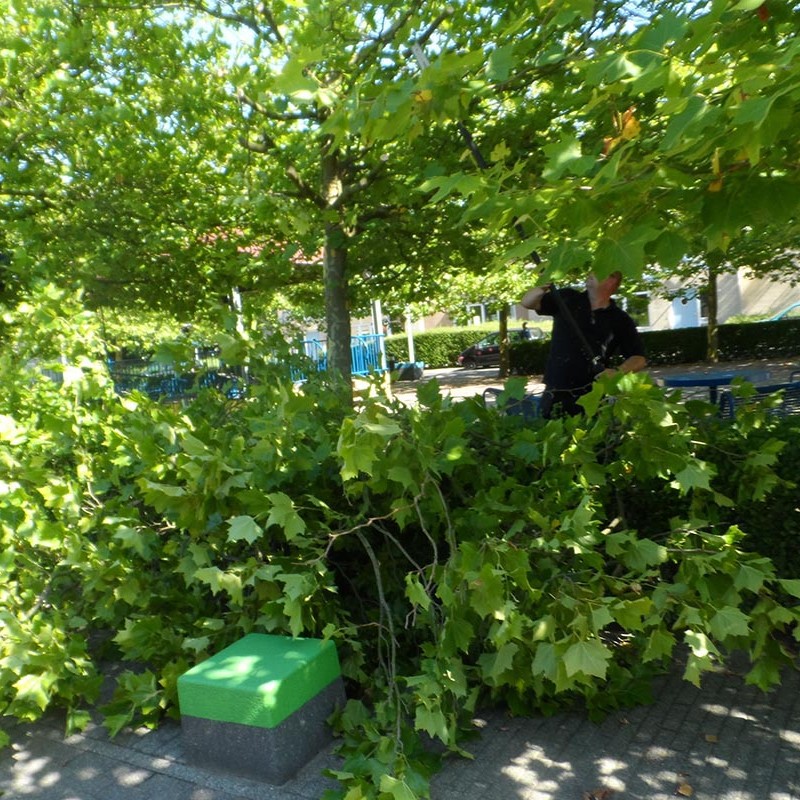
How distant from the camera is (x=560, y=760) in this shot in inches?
141

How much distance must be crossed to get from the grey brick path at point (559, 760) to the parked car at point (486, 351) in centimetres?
2949

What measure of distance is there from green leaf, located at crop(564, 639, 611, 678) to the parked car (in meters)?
30.3

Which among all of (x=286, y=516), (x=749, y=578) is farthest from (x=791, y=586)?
(x=286, y=516)

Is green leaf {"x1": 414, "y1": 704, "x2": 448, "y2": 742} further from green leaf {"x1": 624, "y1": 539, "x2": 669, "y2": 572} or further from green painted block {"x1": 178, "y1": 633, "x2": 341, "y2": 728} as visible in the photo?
green leaf {"x1": 624, "y1": 539, "x2": 669, "y2": 572}

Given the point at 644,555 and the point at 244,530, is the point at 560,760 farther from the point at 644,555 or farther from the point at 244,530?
the point at 244,530

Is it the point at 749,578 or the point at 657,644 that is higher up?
the point at 749,578

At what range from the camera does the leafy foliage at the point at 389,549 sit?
3.32 m

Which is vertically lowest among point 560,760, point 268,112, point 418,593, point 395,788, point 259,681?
point 560,760

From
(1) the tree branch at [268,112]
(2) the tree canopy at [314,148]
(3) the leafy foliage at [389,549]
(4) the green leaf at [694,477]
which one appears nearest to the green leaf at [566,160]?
(2) the tree canopy at [314,148]

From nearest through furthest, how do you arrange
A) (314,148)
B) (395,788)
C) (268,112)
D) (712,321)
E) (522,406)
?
(395,788)
(522,406)
(314,148)
(268,112)
(712,321)

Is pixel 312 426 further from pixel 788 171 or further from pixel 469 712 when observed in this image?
pixel 788 171

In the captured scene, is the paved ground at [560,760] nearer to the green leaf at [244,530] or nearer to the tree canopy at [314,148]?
the green leaf at [244,530]

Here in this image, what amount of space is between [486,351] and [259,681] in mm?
31227

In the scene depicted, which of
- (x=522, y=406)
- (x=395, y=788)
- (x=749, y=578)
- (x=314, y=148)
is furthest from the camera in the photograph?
(x=314, y=148)
